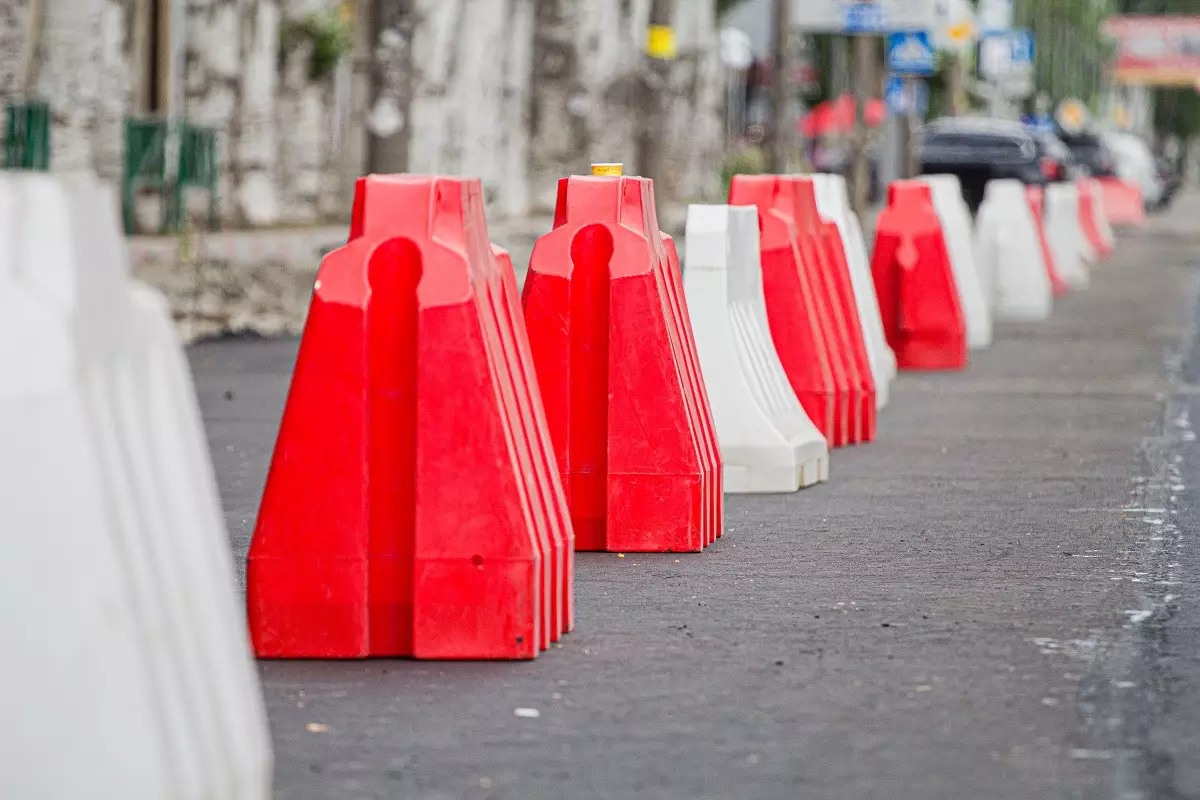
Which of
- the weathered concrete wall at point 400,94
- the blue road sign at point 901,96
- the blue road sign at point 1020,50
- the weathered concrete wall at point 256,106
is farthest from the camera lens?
the blue road sign at point 1020,50

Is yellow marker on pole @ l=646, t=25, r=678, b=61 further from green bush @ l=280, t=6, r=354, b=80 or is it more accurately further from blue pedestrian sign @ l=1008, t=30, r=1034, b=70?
blue pedestrian sign @ l=1008, t=30, r=1034, b=70

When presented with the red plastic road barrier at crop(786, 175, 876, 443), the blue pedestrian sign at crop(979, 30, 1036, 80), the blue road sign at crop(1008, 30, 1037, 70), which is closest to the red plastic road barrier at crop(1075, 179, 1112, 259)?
the red plastic road barrier at crop(786, 175, 876, 443)

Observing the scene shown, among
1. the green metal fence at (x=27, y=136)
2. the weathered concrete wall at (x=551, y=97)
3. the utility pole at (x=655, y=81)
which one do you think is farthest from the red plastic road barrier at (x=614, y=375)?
Result: the utility pole at (x=655, y=81)

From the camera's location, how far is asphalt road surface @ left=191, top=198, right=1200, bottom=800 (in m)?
5.08

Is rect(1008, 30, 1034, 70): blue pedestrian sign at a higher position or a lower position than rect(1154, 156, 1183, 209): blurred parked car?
higher

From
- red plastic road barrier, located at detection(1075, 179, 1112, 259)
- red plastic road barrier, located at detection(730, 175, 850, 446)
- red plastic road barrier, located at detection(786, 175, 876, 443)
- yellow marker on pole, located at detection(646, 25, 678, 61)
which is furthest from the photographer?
red plastic road barrier, located at detection(1075, 179, 1112, 259)

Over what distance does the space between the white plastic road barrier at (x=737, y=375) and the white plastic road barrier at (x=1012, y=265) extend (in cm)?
1199

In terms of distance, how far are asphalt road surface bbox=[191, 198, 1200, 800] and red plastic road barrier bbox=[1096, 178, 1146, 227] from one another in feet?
158

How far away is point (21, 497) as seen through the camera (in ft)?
13.9

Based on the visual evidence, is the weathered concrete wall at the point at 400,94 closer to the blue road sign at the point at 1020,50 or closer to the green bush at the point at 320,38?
the green bush at the point at 320,38

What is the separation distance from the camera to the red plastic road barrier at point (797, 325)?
10570 mm

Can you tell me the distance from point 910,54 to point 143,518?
4287 cm

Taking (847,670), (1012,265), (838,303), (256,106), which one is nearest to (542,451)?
(847,670)

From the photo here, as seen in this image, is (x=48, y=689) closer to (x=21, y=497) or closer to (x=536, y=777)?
(x=21, y=497)
